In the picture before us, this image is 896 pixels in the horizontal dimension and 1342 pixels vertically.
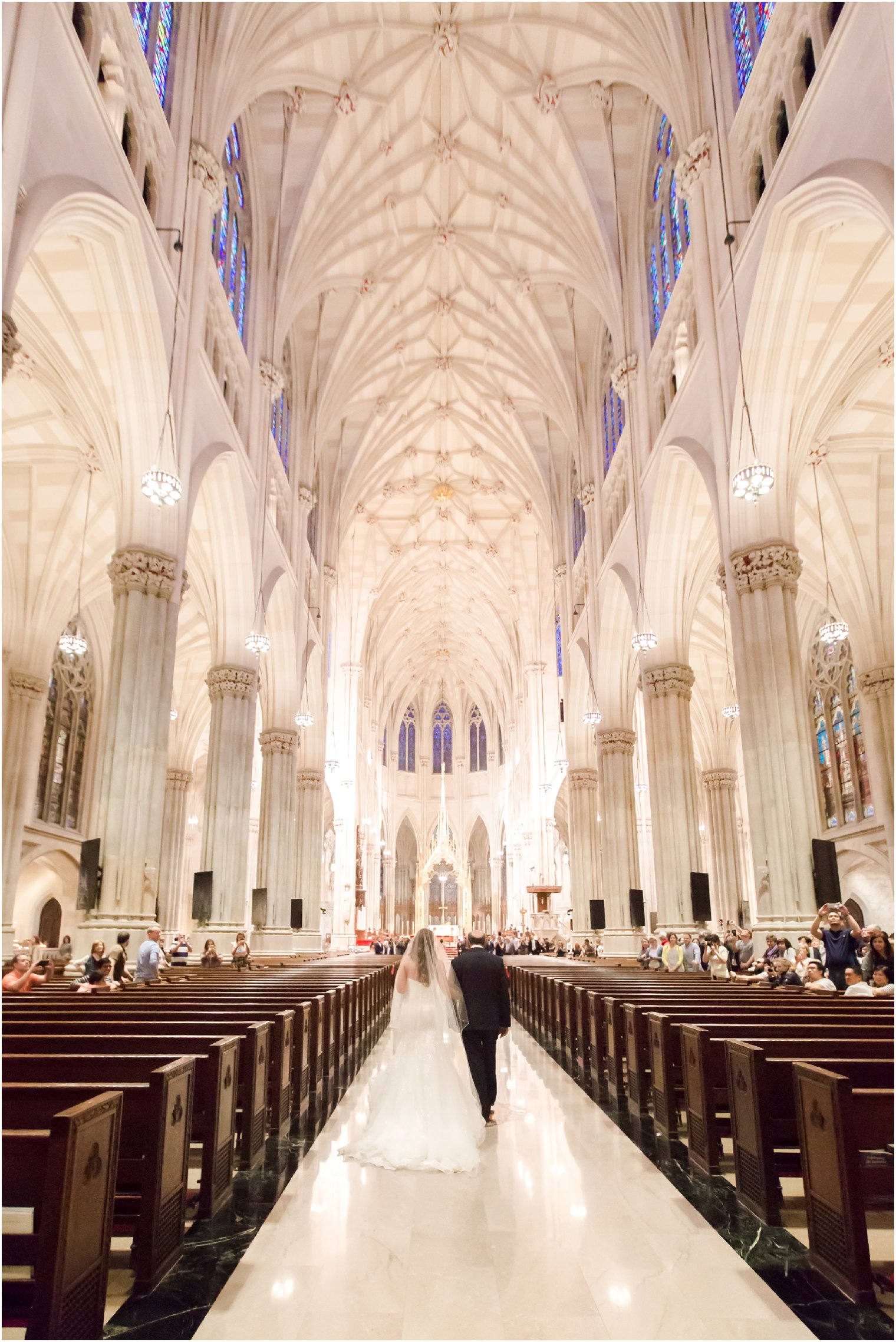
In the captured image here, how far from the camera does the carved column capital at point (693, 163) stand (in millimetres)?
14609

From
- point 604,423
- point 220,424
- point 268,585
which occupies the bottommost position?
point 268,585

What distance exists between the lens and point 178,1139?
3.69 meters

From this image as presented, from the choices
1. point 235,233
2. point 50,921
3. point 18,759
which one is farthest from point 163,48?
point 50,921

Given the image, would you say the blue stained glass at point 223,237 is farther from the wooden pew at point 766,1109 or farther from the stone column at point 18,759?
the wooden pew at point 766,1109

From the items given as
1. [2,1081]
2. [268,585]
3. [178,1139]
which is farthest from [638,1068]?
[268,585]

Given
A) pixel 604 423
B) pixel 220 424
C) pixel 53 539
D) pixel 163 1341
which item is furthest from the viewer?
pixel 604 423

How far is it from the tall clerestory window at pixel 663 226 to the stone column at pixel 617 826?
11464mm

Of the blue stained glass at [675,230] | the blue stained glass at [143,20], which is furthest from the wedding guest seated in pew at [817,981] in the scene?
the blue stained glass at [143,20]

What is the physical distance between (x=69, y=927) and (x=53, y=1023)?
25152 mm

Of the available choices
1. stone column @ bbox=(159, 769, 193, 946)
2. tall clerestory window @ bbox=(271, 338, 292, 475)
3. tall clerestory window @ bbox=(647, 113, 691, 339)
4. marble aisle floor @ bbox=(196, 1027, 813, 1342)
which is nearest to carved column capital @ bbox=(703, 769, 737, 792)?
tall clerestory window @ bbox=(647, 113, 691, 339)

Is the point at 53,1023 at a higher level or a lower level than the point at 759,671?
lower

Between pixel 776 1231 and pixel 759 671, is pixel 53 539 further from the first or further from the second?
pixel 776 1231

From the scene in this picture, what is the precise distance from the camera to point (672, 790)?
18.8m

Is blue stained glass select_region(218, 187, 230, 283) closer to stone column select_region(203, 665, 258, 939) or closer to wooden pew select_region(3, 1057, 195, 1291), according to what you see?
stone column select_region(203, 665, 258, 939)
